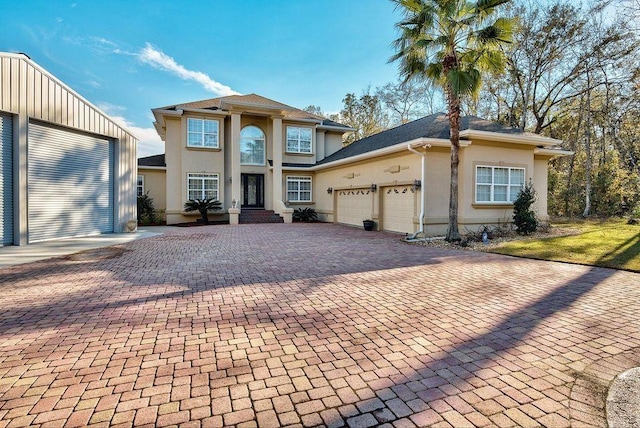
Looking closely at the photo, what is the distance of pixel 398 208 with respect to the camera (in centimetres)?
1433

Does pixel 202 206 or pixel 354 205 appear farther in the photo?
pixel 202 206

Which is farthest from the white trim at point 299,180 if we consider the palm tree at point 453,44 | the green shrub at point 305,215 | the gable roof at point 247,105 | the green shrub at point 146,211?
the palm tree at point 453,44

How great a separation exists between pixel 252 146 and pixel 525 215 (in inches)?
635

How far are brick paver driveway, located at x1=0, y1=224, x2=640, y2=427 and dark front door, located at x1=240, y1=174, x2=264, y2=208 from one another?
15257mm

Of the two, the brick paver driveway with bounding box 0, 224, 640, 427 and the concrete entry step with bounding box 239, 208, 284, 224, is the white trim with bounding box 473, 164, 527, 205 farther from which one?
the concrete entry step with bounding box 239, 208, 284, 224

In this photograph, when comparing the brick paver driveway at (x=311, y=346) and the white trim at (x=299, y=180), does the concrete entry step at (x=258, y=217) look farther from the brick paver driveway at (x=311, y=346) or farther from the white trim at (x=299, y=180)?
the brick paver driveway at (x=311, y=346)

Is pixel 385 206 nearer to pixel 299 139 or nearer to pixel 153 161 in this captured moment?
pixel 299 139

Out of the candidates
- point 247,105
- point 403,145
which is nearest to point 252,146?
point 247,105

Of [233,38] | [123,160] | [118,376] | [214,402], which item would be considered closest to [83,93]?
[123,160]

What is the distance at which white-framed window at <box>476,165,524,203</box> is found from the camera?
522 inches

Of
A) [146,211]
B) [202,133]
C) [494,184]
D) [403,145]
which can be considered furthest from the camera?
[146,211]

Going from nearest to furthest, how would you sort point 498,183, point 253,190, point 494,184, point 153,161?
1. point 494,184
2. point 498,183
3. point 253,190
4. point 153,161

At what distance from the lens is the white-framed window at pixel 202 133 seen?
782 inches

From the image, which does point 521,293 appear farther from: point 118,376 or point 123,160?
point 123,160
